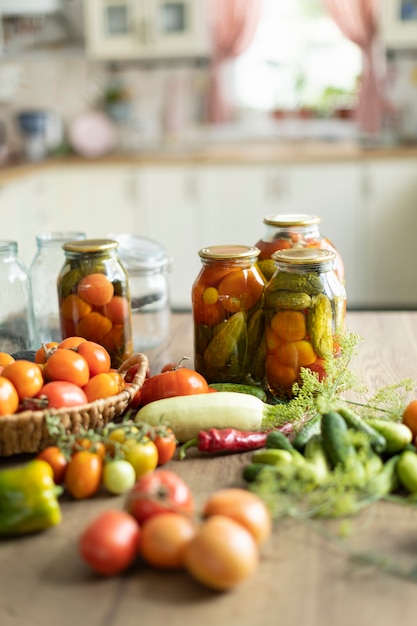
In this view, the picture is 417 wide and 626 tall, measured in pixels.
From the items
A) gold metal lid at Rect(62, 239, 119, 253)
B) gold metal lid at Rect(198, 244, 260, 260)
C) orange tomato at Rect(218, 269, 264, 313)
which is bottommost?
orange tomato at Rect(218, 269, 264, 313)

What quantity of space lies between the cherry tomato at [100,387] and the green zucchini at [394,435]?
0.44 m

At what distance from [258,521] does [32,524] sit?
1.01 feet

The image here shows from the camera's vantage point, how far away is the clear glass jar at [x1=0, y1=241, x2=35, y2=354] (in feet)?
5.70

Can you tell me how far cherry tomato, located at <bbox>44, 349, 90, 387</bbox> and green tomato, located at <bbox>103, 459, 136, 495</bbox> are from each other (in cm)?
23

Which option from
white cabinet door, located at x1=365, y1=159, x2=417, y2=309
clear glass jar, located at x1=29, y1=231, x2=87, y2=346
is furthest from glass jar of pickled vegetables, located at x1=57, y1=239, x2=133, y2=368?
white cabinet door, located at x1=365, y1=159, x2=417, y2=309

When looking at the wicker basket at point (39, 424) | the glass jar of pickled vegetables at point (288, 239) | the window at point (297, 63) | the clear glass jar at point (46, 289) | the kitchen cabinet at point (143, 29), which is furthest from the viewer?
the window at point (297, 63)

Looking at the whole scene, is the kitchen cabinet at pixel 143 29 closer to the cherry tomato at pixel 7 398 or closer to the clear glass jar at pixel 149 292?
the clear glass jar at pixel 149 292

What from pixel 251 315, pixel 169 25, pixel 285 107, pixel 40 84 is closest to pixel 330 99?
pixel 285 107

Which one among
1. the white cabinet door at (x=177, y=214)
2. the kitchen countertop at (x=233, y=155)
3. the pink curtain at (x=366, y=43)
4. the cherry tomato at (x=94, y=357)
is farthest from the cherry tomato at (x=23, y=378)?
the pink curtain at (x=366, y=43)

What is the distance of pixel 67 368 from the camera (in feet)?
4.43

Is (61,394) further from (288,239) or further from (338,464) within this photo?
(288,239)

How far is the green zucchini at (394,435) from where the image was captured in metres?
1.23

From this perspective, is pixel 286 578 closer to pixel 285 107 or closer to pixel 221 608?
pixel 221 608

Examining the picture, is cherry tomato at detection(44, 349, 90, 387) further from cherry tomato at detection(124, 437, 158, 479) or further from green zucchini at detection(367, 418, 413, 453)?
green zucchini at detection(367, 418, 413, 453)
